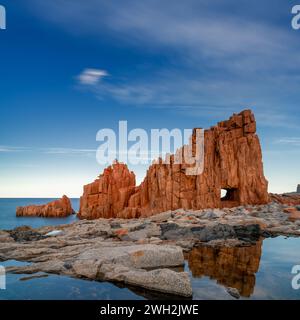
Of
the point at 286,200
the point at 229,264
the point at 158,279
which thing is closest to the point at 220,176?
the point at 286,200

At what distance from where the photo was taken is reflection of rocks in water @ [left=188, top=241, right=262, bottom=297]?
10.8 metres

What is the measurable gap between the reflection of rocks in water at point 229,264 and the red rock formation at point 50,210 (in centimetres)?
8732

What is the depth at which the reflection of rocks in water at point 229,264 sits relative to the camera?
10.8 meters

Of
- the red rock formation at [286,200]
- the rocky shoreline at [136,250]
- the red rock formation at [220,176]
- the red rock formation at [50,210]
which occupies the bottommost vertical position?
the red rock formation at [50,210]

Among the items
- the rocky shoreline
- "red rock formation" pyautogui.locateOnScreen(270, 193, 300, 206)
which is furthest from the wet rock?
"red rock formation" pyautogui.locateOnScreen(270, 193, 300, 206)

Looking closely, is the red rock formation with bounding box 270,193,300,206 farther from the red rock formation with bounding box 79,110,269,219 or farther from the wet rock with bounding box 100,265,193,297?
the wet rock with bounding box 100,265,193,297

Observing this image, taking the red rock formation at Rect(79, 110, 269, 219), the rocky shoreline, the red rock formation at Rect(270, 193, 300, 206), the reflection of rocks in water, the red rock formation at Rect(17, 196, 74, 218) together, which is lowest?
the red rock formation at Rect(17, 196, 74, 218)

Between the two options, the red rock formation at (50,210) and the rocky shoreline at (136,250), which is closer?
the rocky shoreline at (136,250)

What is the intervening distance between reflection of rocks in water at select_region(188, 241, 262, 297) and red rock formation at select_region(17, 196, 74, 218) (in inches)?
3438

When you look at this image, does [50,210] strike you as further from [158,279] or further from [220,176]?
[158,279]

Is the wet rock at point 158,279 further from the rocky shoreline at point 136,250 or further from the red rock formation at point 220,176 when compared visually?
the red rock formation at point 220,176

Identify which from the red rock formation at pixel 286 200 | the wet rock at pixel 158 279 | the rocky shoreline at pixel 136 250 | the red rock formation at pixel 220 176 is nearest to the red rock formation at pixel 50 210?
the red rock formation at pixel 220 176

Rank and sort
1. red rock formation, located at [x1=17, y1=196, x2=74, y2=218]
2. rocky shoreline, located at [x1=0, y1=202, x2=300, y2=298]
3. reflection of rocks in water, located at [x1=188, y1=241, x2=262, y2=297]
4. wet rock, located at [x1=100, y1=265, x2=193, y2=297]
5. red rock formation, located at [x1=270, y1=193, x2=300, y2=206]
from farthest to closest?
red rock formation, located at [x1=17, y1=196, x2=74, y2=218] → red rock formation, located at [x1=270, y1=193, x2=300, y2=206] → reflection of rocks in water, located at [x1=188, y1=241, x2=262, y2=297] → rocky shoreline, located at [x1=0, y1=202, x2=300, y2=298] → wet rock, located at [x1=100, y1=265, x2=193, y2=297]
